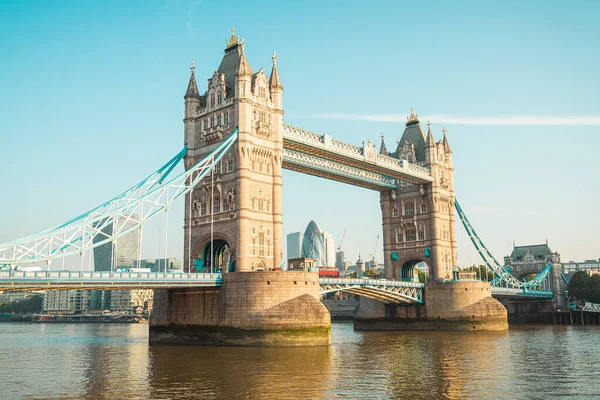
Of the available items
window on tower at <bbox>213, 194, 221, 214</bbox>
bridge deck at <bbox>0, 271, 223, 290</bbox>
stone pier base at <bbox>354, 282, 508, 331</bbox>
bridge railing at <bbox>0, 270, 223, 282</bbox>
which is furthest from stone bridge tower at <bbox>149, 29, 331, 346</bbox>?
stone pier base at <bbox>354, 282, 508, 331</bbox>

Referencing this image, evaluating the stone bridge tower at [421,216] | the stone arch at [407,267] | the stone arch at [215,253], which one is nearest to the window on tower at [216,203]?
the stone arch at [215,253]

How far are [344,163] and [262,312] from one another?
83.2 ft

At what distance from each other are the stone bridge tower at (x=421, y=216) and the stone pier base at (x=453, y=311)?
15.1 feet

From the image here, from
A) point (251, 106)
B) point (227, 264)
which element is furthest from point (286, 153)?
point (227, 264)

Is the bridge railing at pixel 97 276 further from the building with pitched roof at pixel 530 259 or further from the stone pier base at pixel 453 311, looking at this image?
the building with pitched roof at pixel 530 259

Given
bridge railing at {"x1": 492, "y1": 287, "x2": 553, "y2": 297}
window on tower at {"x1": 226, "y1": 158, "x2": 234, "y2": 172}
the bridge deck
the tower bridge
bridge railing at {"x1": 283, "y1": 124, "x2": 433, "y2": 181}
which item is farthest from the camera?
bridge railing at {"x1": 492, "y1": 287, "x2": 553, "y2": 297}

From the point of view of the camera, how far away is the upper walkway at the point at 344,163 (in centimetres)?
5766

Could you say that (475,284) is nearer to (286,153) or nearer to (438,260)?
(438,260)

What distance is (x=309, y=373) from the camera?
30.9 meters

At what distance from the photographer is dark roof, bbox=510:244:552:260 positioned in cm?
10900

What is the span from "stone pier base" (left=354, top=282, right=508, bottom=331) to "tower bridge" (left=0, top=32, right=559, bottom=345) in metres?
0.12

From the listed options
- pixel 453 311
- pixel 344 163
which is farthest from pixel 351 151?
pixel 453 311

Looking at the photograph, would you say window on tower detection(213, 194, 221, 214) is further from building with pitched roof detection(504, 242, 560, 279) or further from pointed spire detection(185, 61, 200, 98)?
building with pitched roof detection(504, 242, 560, 279)

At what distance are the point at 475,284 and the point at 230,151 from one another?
34510 mm
